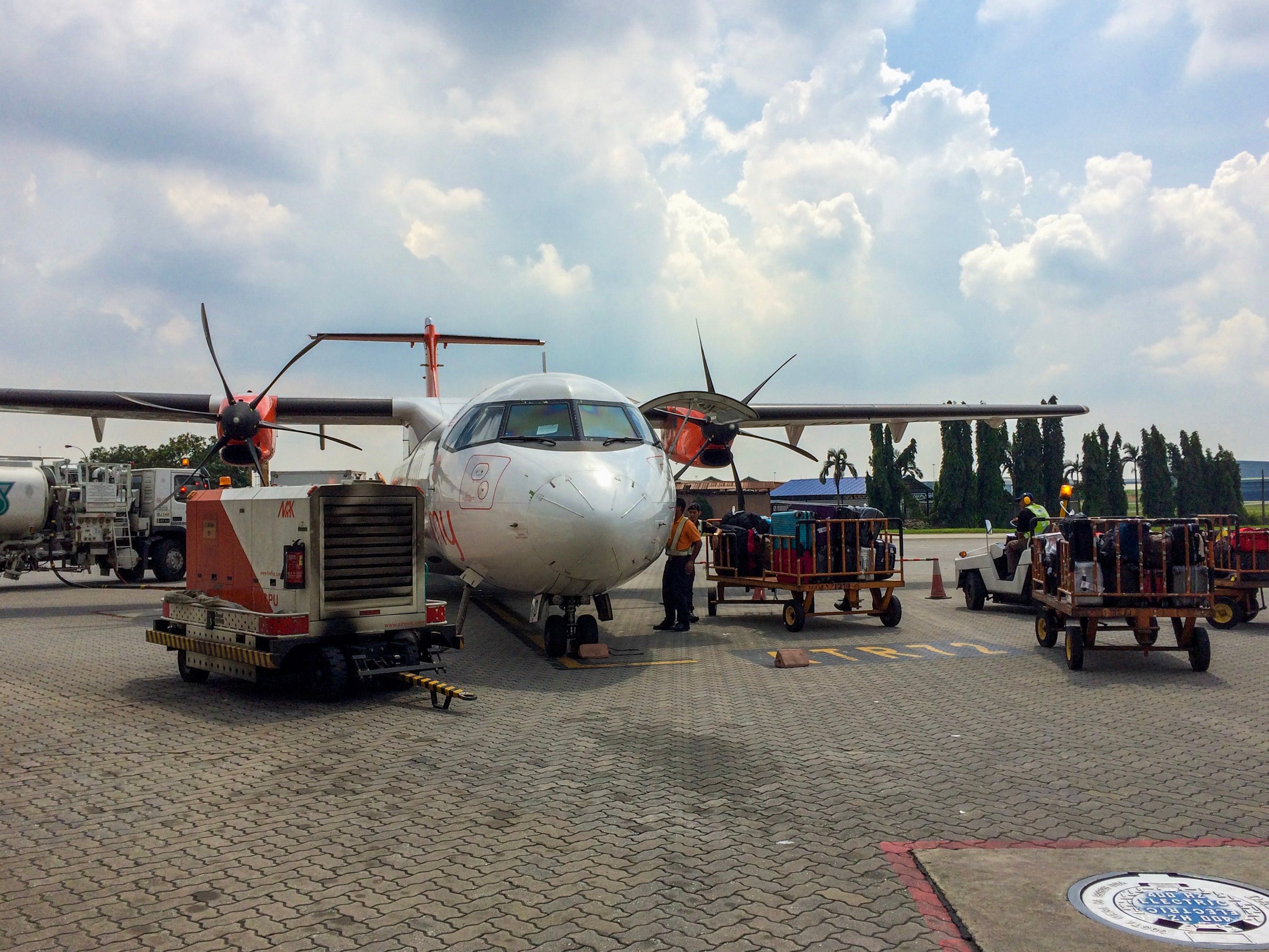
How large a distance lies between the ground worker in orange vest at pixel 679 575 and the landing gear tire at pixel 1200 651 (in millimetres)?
5931

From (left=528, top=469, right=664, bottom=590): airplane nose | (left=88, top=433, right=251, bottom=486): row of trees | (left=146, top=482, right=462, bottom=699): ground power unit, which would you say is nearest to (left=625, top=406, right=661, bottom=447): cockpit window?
(left=528, top=469, right=664, bottom=590): airplane nose

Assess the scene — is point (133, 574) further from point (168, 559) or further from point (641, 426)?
point (641, 426)

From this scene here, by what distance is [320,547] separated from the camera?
792 cm

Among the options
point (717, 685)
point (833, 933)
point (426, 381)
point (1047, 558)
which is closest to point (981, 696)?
point (717, 685)

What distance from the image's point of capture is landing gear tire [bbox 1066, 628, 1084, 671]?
9.12 metres

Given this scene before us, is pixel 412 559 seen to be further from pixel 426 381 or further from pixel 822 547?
pixel 426 381

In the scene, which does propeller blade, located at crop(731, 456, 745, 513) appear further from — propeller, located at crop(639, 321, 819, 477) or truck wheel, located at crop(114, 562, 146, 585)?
truck wheel, located at crop(114, 562, 146, 585)

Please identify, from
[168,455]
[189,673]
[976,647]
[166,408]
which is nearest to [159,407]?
[166,408]

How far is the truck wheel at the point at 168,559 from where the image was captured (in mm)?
22031

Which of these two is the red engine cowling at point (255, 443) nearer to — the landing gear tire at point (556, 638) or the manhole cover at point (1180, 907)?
the landing gear tire at point (556, 638)

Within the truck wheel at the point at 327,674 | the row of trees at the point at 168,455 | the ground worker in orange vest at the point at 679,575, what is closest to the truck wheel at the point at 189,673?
the truck wheel at the point at 327,674

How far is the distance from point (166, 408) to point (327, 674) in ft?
39.7

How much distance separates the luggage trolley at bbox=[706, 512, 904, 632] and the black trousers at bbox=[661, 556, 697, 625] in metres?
1.04

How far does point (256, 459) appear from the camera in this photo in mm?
15797
